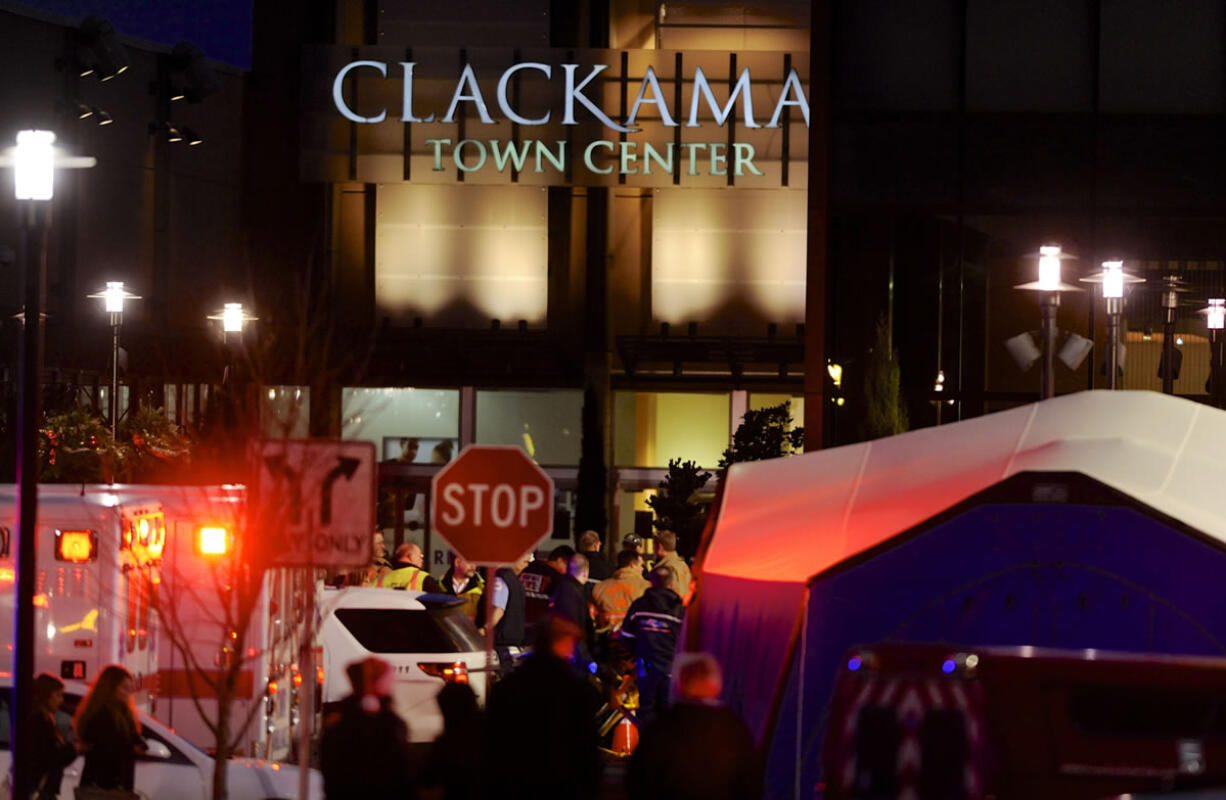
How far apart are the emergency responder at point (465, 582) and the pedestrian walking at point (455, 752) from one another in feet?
28.8

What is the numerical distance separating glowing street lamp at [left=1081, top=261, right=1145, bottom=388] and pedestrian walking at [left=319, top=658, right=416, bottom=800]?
575 inches

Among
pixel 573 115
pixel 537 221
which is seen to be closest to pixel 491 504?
pixel 573 115

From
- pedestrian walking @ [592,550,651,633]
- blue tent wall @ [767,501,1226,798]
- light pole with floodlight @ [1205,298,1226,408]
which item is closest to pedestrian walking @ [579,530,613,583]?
pedestrian walking @ [592,550,651,633]

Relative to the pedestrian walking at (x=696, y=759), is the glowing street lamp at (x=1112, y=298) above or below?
above

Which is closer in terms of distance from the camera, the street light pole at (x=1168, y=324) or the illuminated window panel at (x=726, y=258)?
the street light pole at (x=1168, y=324)

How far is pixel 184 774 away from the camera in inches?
481

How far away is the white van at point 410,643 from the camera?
55.1 ft

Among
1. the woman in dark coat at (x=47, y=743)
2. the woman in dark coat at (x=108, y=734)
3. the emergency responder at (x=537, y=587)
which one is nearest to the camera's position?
the woman in dark coat at (x=108, y=734)

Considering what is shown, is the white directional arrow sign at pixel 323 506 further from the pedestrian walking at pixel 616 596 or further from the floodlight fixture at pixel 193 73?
the floodlight fixture at pixel 193 73

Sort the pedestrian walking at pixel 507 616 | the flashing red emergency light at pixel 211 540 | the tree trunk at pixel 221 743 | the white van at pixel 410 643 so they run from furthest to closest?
the pedestrian walking at pixel 507 616, the white van at pixel 410 643, the flashing red emergency light at pixel 211 540, the tree trunk at pixel 221 743

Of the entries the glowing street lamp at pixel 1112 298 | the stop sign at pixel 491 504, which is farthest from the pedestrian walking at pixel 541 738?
the glowing street lamp at pixel 1112 298

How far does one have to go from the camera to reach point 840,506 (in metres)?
13.9

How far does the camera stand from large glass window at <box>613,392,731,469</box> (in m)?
41.3

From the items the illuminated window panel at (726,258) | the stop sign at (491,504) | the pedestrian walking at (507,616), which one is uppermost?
the illuminated window panel at (726,258)
